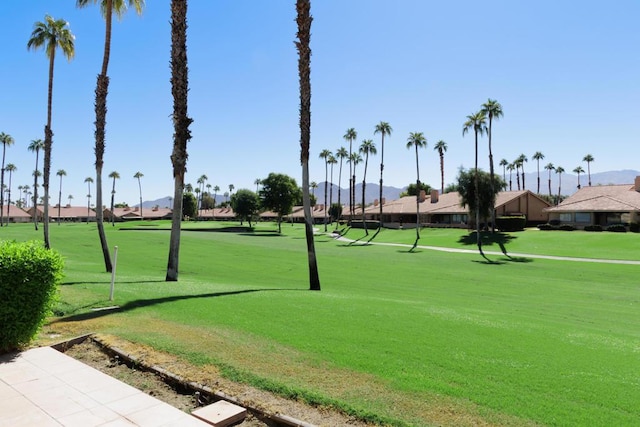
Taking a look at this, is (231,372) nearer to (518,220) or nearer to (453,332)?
(453,332)

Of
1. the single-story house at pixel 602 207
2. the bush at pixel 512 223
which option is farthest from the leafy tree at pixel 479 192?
the single-story house at pixel 602 207

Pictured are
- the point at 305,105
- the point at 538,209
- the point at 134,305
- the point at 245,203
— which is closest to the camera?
the point at 134,305

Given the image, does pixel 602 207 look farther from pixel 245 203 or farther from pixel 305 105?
pixel 245 203

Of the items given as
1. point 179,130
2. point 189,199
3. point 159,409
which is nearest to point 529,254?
point 179,130

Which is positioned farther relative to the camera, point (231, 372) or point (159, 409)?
point (231, 372)

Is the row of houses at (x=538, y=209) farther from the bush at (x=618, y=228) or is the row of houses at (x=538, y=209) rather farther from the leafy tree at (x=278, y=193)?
the leafy tree at (x=278, y=193)

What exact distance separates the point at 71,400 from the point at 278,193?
A: 79.0 meters

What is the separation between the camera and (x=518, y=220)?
61.4 metres

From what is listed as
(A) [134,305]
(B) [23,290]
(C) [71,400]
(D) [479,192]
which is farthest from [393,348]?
(D) [479,192]

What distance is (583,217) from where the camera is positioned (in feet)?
198

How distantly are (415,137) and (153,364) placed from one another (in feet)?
221

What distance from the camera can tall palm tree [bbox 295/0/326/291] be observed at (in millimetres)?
19047

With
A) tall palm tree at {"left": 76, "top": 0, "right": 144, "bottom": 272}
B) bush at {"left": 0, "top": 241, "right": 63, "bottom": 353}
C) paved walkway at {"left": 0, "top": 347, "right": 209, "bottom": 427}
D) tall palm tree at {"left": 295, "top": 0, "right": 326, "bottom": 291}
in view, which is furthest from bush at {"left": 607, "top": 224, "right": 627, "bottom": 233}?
bush at {"left": 0, "top": 241, "right": 63, "bottom": 353}

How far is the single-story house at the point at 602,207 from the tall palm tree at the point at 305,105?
53442 mm
